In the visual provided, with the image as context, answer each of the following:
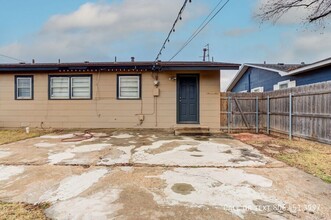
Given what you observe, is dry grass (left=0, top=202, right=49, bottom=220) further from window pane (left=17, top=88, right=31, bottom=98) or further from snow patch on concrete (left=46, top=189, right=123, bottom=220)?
window pane (left=17, top=88, right=31, bottom=98)

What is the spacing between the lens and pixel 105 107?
1089 cm

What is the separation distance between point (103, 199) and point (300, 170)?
3588 millimetres

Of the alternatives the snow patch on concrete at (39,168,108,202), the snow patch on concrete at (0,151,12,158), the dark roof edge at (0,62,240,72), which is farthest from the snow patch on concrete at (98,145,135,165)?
the dark roof edge at (0,62,240,72)

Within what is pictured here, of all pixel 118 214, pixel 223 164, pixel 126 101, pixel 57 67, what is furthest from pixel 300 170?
pixel 57 67

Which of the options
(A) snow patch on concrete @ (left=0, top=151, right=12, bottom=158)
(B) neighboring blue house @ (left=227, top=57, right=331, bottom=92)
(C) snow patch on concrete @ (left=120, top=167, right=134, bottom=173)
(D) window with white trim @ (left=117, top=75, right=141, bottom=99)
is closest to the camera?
(C) snow patch on concrete @ (left=120, top=167, right=134, bottom=173)

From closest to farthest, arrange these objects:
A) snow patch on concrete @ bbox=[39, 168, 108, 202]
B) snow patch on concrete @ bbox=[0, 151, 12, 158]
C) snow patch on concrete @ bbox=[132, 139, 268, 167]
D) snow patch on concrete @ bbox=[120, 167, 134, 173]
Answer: snow patch on concrete @ bbox=[39, 168, 108, 202], snow patch on concrete @ bbox=[120, 167, 134, 173], snow patch on concrete @ bbox=[132, 139, 268, 167], snow patch on concrete @ bbox=[0, 151, 12, 158]

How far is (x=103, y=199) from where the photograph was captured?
3.09 metres

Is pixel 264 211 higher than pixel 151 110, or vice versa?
pixel 151 110

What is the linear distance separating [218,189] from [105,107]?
827 centimetres

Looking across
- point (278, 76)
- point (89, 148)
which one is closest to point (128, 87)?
point (89, 148)

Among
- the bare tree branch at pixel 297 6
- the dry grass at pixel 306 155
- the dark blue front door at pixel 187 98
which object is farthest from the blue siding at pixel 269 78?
the dark blue front door at pixel 187 98

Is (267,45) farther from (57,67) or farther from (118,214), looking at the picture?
(118,214)

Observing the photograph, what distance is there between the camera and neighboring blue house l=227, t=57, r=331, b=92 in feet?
33.0

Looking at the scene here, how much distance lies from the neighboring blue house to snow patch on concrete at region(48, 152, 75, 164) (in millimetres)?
9477
